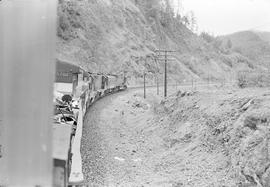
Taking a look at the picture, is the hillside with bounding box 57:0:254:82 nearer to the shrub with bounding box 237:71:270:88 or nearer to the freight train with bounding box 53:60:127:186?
the freight train with bounding box 53:60:127:186

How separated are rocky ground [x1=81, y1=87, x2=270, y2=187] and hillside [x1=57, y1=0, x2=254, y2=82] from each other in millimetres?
32067

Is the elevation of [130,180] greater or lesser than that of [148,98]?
lesser

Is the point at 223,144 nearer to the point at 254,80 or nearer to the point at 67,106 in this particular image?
the point at 67,106

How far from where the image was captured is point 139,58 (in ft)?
197

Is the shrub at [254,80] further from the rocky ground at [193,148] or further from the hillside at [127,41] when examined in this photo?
the hillside at [127,41]

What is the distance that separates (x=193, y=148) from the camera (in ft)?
36.5

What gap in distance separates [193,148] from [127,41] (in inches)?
2030

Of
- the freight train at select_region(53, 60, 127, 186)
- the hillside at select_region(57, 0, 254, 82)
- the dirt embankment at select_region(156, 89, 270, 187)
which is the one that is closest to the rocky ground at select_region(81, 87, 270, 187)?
the dirt embankment at select_region(156, 89, 270, 187)


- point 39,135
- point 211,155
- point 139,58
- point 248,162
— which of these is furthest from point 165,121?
point 139,58

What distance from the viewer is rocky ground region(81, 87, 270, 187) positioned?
8.16 metres

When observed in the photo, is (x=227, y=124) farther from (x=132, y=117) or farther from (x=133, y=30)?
(x=133, y=30)

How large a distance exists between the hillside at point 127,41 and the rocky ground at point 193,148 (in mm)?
32067

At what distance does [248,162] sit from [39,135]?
20.8ft

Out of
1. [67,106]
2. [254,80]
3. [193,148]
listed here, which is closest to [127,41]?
[254,80]
